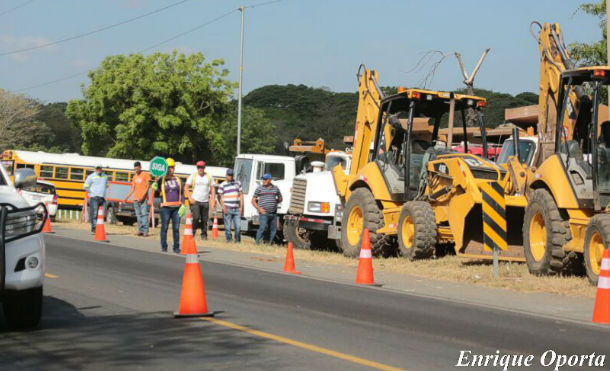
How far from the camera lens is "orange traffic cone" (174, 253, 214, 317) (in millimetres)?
10211

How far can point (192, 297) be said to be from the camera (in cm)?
1024

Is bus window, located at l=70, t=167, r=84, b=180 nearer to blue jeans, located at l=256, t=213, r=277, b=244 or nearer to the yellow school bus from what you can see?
the yellow school bus

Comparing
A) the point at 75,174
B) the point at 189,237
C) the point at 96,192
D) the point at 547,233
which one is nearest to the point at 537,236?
the point at 547,233

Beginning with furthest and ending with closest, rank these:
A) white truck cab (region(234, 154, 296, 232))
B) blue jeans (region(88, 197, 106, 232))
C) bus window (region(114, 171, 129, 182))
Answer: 1. bus window (region(114, 171, 129, 182))
2. white truck cab (region(234, 154, 296, 232))
3. blue jeans (region(88, 197, 106, 232))

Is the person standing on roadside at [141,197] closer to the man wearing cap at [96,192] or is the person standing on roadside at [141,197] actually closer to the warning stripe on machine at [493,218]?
the man wearing cap at [96,192]

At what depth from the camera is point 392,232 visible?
19.4 meters

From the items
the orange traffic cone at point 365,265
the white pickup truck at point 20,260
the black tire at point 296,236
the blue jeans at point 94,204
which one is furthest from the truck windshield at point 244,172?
the white pickup truck at point 20,260

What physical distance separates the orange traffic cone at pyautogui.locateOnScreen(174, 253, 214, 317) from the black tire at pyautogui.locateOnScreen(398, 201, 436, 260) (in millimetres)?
8168

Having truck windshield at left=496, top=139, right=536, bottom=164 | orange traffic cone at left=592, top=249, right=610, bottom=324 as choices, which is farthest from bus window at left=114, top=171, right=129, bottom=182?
orange traffic cone at left=592, top=249, right=610, bottom=324

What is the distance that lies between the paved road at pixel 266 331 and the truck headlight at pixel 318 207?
8628mm

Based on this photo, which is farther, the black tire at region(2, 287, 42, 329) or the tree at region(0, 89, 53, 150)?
the tree at region(0, 89, 53, 150)

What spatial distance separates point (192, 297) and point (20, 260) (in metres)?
2.14

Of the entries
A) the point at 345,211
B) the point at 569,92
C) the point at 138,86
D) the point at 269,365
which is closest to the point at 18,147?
the point at 138,86

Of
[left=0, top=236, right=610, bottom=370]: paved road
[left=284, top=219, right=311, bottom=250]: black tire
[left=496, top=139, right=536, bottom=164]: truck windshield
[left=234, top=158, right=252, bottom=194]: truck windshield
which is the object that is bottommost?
[left=0, top=236, right=610, bottom=370]: paved road
